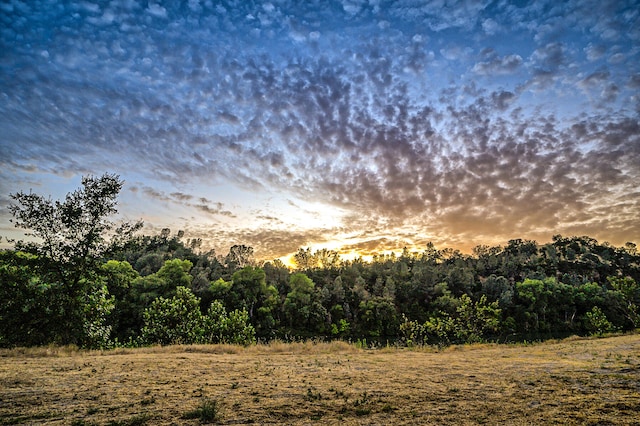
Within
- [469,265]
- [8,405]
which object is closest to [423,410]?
Answer: [8,405]

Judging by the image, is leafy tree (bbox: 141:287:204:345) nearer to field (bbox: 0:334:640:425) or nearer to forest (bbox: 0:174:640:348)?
forest (bbox: 0:174:640:348)

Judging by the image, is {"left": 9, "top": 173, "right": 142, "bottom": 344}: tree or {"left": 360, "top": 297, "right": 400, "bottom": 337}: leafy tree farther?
{"left": 360, "top": 297, "right": 400, "bottom": 337}: leafy tree

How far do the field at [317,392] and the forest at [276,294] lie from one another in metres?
14.0

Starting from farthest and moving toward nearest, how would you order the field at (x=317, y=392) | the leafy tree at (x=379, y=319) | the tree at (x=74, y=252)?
1. the leafy tree at (x=379, y=319)
2. the tree at (x=74, y=252)
3. the field at (x=317, y=392)

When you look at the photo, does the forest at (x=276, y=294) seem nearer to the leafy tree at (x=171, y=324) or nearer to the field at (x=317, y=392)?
the leafy tree at (x=171, y=324)

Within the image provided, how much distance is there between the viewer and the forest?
25.6 meters

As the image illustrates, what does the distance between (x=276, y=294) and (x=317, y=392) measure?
85.1 metres

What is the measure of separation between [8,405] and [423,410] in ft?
35.2

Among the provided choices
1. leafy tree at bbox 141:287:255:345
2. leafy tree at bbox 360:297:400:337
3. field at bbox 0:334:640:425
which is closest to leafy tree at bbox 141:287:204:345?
leafy tree at bbox 141:287:255:345

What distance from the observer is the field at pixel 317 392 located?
7.79 m

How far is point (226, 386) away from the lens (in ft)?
35.7

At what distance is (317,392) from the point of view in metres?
10.2

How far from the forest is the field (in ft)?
45.9

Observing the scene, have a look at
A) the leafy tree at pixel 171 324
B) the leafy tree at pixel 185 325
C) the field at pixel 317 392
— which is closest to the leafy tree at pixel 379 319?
the leafy tree at pixel 185 325
